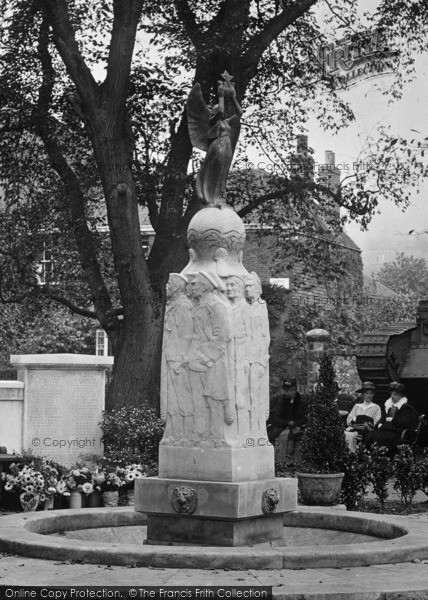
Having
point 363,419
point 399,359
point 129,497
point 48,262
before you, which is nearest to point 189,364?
point 129,497

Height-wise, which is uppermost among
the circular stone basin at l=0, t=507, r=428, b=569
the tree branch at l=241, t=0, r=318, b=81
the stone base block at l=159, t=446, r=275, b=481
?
the tree branch at l=241, t=0, r=318, b=81

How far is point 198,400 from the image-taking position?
10.3 metres

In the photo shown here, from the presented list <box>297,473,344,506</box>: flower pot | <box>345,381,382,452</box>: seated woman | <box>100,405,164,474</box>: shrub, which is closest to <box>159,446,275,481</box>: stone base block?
<box>297,473,344,506</box>: flower pot

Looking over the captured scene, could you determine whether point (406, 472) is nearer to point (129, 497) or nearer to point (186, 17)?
point (129, 497)

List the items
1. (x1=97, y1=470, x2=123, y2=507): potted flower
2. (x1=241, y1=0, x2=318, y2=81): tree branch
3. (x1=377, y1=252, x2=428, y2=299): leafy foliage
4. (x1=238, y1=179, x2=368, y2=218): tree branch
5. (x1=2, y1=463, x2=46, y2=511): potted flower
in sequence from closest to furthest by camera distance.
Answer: (x1=2, y1=463, x2=46, y2=511): potted flower < (x1=97, y1=470, x2=123, y2=507): potted flower < (x1=241, y1=0, x2=318, y2=81): tree branch < (x1=238, y1=179, x2=368, y2=218): tree branch < (x1=377, y1=252, x2=428, y2=299): leafy foliage

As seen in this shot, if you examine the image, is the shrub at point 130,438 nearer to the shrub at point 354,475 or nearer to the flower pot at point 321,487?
the flower pot at point 321,487

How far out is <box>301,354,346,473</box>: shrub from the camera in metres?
14.8

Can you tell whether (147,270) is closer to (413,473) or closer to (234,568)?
(413,473)

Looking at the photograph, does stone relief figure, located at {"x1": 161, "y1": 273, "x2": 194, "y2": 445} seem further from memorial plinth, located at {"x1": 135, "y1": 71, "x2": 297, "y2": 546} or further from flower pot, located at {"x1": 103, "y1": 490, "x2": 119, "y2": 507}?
flower pot, located at {"x1": 103, "y1": 490, "x2": 119, "y2": 507}

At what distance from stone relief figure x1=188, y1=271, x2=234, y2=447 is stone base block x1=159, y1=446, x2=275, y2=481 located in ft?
0.36

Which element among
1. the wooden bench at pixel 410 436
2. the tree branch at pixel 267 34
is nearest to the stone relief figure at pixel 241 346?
the wooden bench at pixel 410 436

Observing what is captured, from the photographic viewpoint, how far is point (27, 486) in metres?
14.8

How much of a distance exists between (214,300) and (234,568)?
2.35m

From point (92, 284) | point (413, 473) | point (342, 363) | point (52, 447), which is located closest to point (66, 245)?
point (92, 284)
